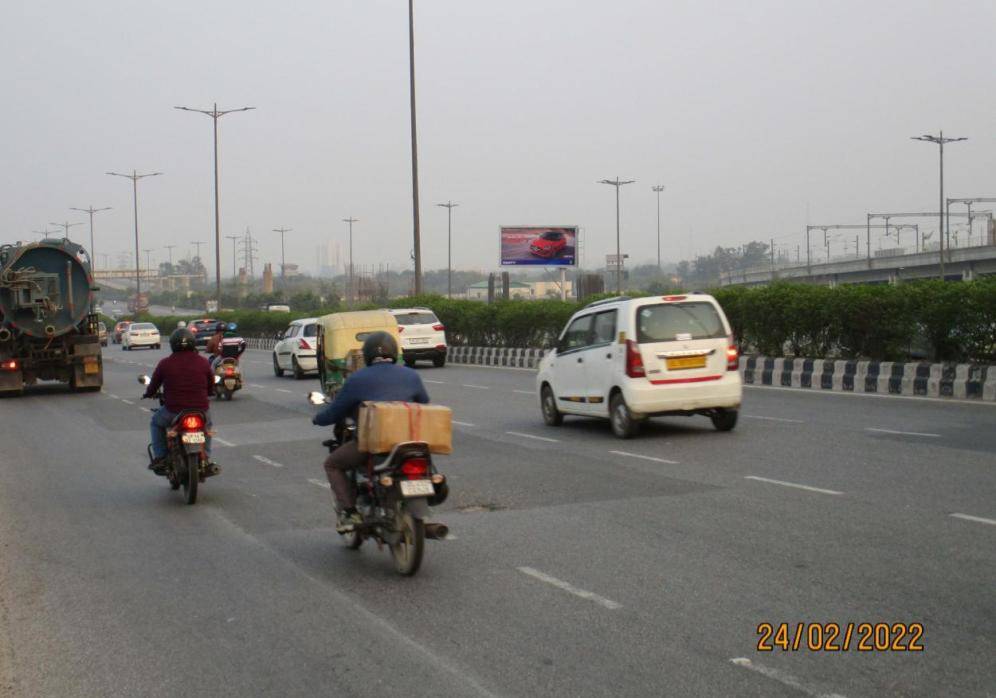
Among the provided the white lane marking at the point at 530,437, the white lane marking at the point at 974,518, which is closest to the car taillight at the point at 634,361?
the white lane marking at the point at 530,437

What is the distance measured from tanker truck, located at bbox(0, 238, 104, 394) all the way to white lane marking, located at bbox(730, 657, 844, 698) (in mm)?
24708

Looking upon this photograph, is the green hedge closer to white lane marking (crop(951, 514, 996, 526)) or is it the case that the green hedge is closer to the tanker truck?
white lane marking (crop(951, 514, 996, 526))

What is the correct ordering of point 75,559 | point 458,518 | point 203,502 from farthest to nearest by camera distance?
point 203,502
point 458,518
point 75,559

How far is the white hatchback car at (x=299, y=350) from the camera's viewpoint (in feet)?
104

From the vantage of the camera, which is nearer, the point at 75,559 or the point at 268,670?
the point at 268,670

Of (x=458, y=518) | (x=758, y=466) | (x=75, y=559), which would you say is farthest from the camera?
(x=758, y=466)

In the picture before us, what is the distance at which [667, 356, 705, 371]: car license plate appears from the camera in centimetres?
1482

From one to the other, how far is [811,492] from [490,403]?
39.1 feet

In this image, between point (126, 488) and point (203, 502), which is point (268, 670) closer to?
point (203, 502)

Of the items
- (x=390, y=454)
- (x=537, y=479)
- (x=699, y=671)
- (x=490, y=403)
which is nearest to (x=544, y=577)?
(x=390, y=454)

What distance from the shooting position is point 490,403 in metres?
22.0

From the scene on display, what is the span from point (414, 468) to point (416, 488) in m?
0.16

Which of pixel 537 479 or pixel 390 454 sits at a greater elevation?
pixel 390 454

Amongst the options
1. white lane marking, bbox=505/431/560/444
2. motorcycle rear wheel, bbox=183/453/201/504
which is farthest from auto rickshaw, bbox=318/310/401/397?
motorcycle rear wheel, bbox=183/453/201/504
